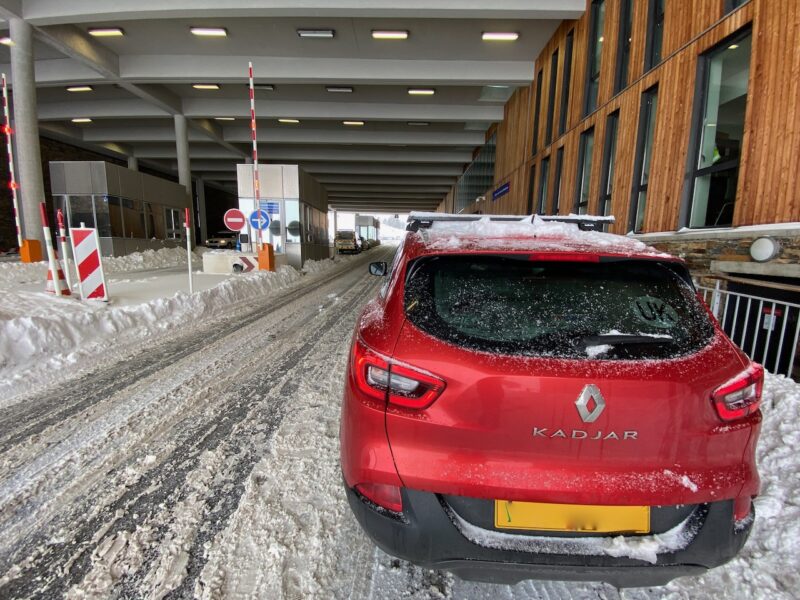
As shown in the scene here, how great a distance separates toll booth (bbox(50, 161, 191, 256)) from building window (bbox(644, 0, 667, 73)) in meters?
17.3

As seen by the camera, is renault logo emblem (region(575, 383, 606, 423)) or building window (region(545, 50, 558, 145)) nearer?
renault logo emblem (region(575, 383, 606, 423))

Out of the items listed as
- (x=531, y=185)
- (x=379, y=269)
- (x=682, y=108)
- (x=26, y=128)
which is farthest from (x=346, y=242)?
(x=379, y=269)

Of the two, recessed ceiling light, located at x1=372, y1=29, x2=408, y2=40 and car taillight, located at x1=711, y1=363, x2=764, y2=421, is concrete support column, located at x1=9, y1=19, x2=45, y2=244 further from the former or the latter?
car taillight, located at x1=711, y1=363, x2=764, y2=421

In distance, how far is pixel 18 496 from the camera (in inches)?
85.7

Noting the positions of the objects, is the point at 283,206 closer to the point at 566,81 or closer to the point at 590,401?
the point at 566,81

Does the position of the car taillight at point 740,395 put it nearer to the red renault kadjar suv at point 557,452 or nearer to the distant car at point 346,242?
the red renault kadjar suv at point 557,452

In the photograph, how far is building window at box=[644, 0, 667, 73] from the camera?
727cm

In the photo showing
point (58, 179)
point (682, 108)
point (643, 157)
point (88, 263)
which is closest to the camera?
point (88, 263)

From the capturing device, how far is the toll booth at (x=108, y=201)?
14844 mm

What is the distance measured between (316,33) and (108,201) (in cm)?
1019

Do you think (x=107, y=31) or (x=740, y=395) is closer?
(x=740, y=395)

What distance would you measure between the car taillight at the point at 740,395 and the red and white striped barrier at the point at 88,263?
7.49m

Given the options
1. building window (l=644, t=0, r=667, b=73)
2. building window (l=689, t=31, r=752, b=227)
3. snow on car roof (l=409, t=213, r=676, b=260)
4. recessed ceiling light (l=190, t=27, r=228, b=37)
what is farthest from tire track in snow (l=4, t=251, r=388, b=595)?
recessed ceiling light (l=190, t=27, r=228, b=37)

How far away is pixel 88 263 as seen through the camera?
20.0ft
